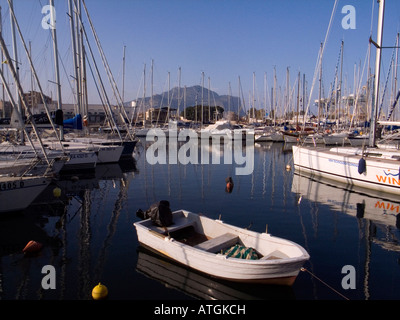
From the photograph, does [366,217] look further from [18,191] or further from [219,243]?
[18,191]

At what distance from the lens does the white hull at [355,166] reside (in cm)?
2011

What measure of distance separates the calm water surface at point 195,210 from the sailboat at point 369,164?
1.51m

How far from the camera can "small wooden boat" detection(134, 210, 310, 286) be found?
28.7ft

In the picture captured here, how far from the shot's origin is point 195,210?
17.0m

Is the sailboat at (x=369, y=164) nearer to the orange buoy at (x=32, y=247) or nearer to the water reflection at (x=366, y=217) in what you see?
the water reflection at (x=366, y=217)

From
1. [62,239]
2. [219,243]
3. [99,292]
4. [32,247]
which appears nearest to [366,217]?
[219,243]

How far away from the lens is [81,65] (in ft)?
112

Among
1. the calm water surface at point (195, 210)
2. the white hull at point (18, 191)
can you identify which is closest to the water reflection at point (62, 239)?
the calm water surface at point (195, 210)

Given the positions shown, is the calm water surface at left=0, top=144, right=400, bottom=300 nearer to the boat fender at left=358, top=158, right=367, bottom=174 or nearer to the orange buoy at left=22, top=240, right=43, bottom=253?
the orange buoy at left=22, top=240, right=43, bottom=253

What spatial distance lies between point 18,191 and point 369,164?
2124 cm

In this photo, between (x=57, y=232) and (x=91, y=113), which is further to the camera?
(x=91, y=113)
